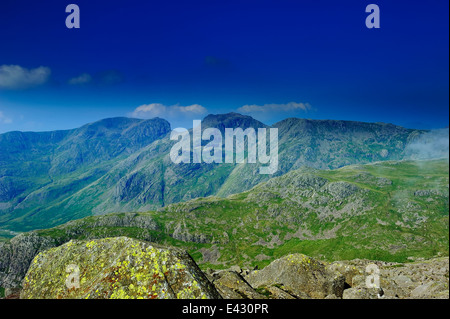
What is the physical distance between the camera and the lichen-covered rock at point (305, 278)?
20.5 meters

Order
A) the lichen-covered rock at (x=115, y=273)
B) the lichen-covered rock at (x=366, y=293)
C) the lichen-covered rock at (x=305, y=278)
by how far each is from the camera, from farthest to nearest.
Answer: the lichen-covered rock at (x=305, y=278) < the lichen-covered rock at (x=366, y=293) < the lichen-covered rock at (x=115, y=273)

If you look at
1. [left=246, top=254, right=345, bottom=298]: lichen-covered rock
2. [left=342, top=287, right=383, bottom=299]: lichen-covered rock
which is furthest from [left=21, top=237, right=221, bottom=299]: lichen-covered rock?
[left=246, top=254, right=345, bottom=298]: lichen-covered rock

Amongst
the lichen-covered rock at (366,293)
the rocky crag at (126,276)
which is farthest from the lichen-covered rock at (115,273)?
the lichen-covered rock at (366,293)

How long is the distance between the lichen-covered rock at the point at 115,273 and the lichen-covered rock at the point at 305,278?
1141cm

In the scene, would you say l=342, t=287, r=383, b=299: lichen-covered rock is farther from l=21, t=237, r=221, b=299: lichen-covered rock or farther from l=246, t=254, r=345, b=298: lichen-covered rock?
l=21, t=237, r=221, b=299: lichen-covered rock

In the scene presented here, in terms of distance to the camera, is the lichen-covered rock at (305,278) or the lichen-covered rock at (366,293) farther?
the lichen-covered rock at (305,278)

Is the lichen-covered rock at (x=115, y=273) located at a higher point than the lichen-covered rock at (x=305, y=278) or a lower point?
higher

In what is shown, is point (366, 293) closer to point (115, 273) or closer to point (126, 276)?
point (126, 276)

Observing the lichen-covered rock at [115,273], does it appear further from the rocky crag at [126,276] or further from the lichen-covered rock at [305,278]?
the lichen-covered rock at [305,278]

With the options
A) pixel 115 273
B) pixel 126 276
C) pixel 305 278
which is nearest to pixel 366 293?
pixel 305 278

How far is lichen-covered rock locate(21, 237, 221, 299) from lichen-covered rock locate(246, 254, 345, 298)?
37.4ft

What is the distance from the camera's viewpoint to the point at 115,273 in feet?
40.8

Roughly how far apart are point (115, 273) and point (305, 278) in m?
16.9
